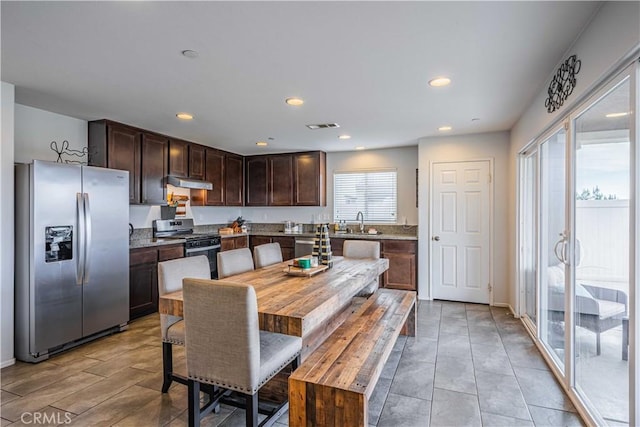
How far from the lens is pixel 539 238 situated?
3.17 meters

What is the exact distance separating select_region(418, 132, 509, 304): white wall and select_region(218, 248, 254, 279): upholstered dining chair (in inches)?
110

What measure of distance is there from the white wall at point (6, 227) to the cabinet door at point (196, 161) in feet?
7.77

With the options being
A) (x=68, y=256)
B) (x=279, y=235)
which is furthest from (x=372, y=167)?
(x=68, y=256)

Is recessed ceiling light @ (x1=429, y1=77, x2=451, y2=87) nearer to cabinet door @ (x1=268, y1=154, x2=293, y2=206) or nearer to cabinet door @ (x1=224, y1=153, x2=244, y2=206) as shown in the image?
cabinet door @ (x1=268, y1=154, x2=293, y2=206)

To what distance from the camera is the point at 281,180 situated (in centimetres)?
620

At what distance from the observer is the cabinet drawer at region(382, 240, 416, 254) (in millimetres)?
5023

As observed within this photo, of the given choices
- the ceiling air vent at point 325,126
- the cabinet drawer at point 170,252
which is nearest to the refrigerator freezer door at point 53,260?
the cabinet drawer at point 170,252

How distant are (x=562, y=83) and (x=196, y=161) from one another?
4.66 m

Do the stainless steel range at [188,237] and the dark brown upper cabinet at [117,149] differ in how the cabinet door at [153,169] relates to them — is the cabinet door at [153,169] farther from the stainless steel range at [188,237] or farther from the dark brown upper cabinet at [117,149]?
the stainless steel range at [188,237]

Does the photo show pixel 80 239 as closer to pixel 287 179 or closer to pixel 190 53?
pixel 190 53

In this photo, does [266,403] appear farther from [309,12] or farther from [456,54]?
[456,54]

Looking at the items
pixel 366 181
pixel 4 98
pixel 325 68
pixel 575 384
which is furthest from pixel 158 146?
pixel 575 384

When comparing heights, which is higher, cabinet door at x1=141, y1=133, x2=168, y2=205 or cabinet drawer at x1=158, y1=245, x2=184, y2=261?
cabinet door at x1=141, y1=133, x2=168, y2=205

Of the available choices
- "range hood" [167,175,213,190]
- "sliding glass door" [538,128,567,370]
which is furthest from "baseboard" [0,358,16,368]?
"sliding glass door" [538,128,567,370]
